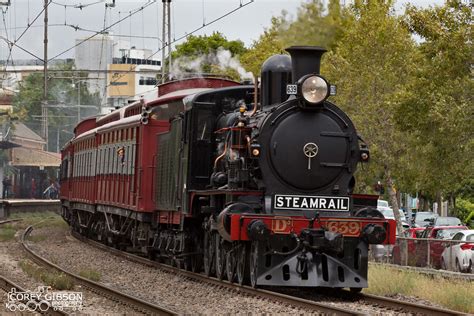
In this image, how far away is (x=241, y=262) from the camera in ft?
52.2

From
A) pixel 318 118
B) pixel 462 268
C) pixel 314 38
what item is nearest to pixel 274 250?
pixel 318 118

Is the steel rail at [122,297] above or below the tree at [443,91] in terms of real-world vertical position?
below

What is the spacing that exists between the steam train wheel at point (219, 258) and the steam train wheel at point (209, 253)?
0.96 feet

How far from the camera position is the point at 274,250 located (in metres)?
14.7

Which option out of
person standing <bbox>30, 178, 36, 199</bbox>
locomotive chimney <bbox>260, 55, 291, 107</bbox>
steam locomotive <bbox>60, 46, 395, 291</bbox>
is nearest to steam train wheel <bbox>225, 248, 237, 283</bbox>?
steam locomotive <bbox>60, 46, 395, 291</bbox>

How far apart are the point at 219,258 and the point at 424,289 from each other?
3747 mm

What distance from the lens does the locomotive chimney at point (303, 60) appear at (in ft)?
49.3

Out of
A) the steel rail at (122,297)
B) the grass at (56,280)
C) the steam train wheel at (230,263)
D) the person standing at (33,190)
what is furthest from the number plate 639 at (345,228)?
the person standing at (33,190)

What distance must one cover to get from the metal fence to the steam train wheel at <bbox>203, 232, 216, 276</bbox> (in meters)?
6.87

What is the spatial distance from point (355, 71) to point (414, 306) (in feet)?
56.6

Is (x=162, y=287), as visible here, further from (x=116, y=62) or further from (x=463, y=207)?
(x=116, y=62)

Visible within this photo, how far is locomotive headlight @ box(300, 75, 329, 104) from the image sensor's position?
48.6ft

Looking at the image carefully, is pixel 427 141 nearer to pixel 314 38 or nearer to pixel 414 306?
pixel 314 38

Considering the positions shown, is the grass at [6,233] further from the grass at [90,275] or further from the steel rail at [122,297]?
the grass at [90,275]
